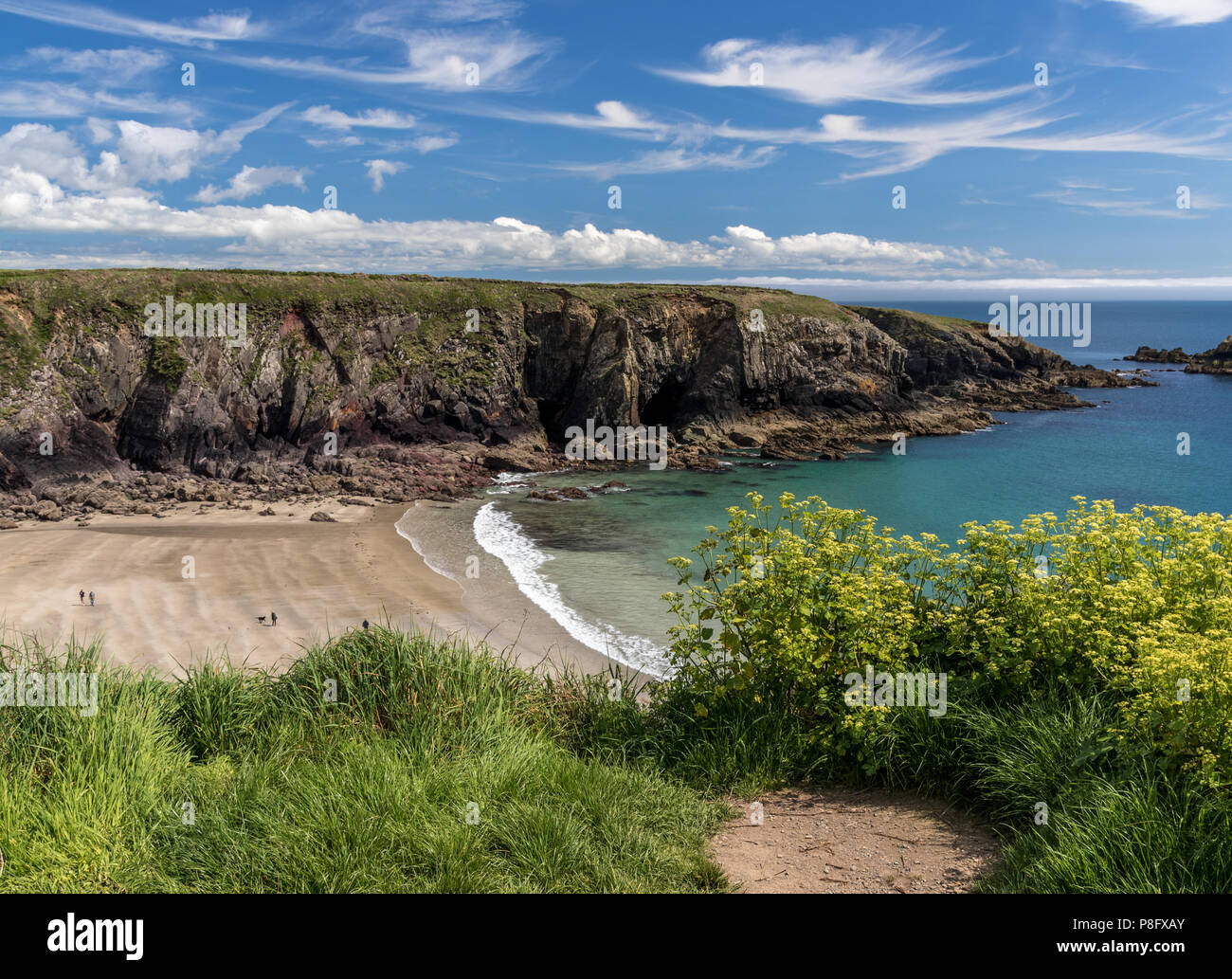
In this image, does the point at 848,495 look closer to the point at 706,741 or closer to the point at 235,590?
the point at 235,590

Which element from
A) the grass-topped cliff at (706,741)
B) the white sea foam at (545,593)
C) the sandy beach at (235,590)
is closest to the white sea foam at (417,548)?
the sandy beach at (235,590)

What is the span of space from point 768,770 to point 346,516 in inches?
1352

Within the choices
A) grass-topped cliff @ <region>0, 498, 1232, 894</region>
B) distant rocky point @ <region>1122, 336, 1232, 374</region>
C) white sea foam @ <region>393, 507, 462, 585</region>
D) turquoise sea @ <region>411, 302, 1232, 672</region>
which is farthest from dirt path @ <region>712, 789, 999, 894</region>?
distant rocky point @ <region>1122, 336, 1232, 374</region>

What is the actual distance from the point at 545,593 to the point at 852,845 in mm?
21482

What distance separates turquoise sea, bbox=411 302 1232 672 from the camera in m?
27.6

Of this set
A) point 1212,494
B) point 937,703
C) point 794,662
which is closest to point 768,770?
point 794,662

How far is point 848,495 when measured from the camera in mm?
45531

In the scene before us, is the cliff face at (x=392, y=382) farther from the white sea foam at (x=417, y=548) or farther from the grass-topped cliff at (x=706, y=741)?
the grass-topped cliff at (x=706, y=741)

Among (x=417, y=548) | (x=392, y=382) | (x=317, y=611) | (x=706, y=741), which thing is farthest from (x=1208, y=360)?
(x=706, y=741)

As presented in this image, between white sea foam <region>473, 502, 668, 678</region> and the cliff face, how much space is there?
8.19m

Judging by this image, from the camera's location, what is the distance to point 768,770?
7812mm

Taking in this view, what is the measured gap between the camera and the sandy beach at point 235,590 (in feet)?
71.4

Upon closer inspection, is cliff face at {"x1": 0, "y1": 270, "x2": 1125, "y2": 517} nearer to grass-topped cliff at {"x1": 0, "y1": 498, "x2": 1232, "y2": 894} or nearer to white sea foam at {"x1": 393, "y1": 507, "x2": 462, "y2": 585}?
white sea foam at {"x1": 393, "y1": 507, "x2": 462, "y2": 585}

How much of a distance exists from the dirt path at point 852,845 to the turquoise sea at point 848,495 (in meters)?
14.0
